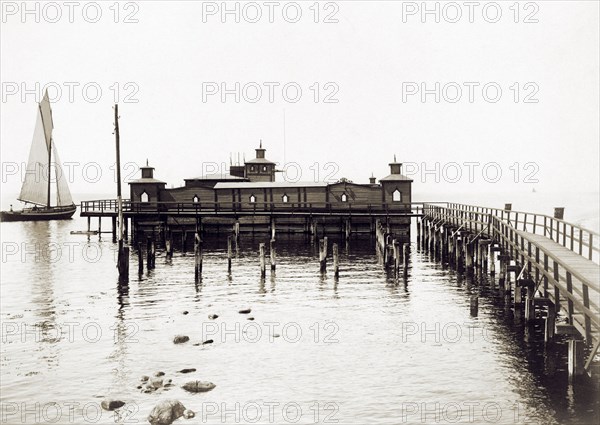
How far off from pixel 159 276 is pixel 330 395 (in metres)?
21.6

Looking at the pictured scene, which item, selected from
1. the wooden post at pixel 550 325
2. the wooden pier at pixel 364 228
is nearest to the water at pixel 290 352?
the wooden post at pixel 550 325

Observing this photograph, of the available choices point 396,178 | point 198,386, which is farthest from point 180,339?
point 396,178

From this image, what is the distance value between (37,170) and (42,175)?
963 mm

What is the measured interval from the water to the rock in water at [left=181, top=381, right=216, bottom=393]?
211 millimetres

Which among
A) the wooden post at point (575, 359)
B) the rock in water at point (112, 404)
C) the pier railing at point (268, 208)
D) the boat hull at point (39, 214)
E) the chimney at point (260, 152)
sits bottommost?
the rock in water at point (112, 404)

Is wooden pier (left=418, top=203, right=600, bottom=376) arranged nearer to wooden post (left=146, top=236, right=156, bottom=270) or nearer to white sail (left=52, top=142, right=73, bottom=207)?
wooden post (left=146, top=236, right=156, bottom=270)

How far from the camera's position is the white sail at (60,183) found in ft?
301

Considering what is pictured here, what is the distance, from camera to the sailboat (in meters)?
86.4

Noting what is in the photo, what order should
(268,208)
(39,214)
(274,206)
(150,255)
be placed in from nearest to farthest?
(150,255) < (274,206) < (268,208) < (39,214)

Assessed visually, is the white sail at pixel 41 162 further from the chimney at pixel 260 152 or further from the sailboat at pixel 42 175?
the chimney at pixel 260 152

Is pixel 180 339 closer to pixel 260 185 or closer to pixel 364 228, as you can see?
pixel 260 185

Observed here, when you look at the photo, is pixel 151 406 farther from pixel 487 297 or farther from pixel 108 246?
pixel 108 246

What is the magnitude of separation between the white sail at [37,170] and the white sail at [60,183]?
119 inches

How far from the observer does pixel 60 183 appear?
95.2m
